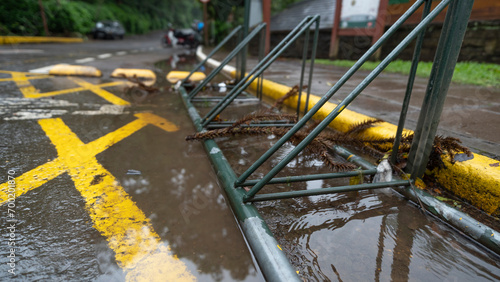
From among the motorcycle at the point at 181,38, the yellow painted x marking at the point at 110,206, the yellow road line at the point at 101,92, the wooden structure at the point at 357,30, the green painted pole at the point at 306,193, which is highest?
the wooden structure at the point at 357,30

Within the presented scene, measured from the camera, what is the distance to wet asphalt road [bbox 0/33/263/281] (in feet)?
3.76

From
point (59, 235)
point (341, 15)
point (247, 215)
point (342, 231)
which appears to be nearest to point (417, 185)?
point (342, 231)

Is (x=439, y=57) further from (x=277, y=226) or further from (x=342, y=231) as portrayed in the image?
(x=277, y=226)

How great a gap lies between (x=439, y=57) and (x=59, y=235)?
2037 millimetres

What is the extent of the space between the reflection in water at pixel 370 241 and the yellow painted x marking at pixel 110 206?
1.71 ft

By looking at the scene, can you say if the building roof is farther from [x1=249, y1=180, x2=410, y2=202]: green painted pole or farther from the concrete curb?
[x1=249, y1=180, x2=410, y2=202]: green painted pole

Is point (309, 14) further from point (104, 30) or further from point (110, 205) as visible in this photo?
point (104, 30)

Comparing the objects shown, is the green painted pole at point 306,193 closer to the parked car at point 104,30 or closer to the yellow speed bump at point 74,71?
the yellow speed bump at point 74,71

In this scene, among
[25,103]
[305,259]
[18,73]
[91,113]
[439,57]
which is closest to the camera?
[305,259]

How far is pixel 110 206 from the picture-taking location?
1514 millimetres

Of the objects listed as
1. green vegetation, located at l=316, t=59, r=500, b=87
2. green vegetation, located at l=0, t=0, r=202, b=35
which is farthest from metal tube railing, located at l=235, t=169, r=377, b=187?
green vegetation, located at l=0, t=0, r=202, b=35

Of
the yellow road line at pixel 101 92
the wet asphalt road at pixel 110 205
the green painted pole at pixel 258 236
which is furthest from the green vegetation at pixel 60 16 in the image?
the green painted pole at pixel 258 236

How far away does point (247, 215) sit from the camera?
1329 millimetres

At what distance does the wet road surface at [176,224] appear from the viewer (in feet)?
3.75
